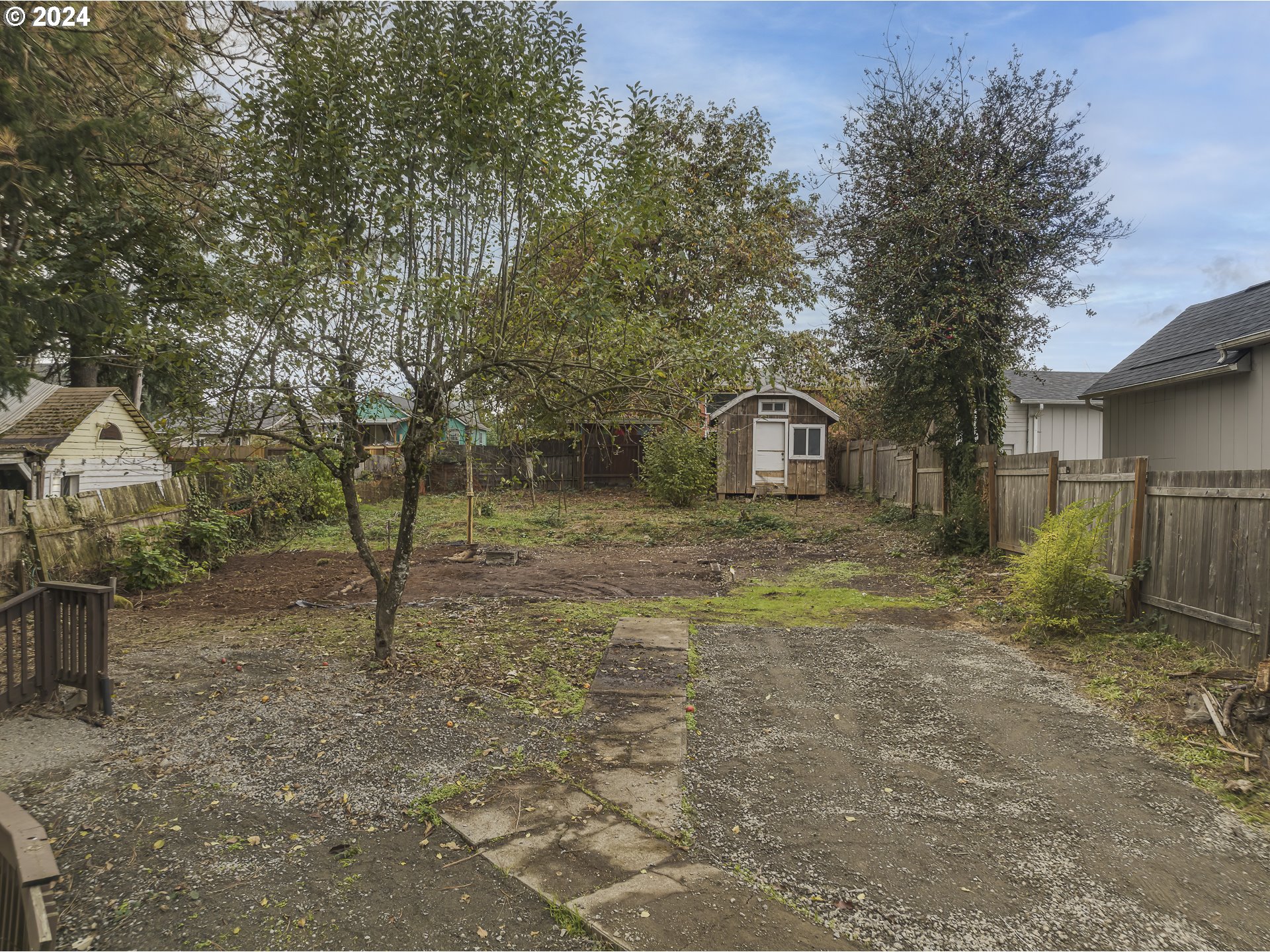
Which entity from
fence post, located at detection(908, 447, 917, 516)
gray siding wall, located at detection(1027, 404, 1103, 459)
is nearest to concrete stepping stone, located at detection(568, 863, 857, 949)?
fence post, located at detection(908, 447, 917, 516)

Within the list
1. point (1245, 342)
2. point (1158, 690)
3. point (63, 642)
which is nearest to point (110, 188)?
point (63, 642)

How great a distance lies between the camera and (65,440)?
16969 mm

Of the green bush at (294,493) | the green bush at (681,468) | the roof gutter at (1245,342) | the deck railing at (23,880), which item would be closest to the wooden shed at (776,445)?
the green bush at (681,468)

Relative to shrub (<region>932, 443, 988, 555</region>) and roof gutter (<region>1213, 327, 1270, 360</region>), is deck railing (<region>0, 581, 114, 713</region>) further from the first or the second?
roof gutter (<region>1213, 327, 1270, 360</region>)

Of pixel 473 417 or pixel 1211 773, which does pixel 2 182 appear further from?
pixel 1211 773

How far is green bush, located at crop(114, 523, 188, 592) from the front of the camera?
10.1 meters

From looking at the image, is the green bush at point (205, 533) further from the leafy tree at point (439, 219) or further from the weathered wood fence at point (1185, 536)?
the weathered wood fence at point (1185, 536)

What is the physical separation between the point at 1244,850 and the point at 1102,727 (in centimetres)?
160

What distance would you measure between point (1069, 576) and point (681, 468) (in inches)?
520

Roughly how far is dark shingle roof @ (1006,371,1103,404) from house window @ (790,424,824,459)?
5.32 metres

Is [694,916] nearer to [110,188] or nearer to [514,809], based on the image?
[514,809]

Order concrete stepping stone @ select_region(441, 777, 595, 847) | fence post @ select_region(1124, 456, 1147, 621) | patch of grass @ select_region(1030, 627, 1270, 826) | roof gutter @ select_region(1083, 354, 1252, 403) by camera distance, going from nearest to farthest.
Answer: concrete stepping stone @ select_region(441, 777, 595, 847)
patch of grass @ select_region(1030, 627, 1270, 826)
fence post @ select_region(1124, 456, 1147, 621)
roof gutter @ select_region(1083, 354, 1252, 403)

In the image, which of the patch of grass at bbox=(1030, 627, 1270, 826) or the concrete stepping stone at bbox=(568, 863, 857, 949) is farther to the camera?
the patch of grass at bbox=(1030, 627, 1270, 826)

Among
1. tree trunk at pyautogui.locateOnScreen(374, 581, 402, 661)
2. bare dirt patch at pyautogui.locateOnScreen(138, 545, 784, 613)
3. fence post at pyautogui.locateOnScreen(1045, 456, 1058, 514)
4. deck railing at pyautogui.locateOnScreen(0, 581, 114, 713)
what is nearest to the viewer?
deck railing at pyautogui.locateOnScreen(0, 581, 114, 713)
